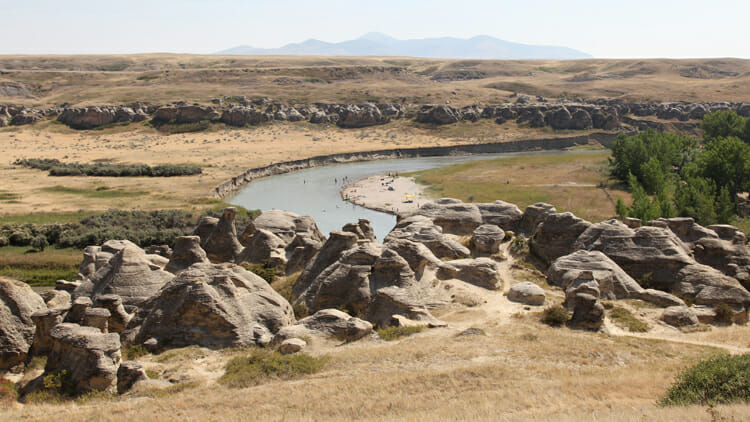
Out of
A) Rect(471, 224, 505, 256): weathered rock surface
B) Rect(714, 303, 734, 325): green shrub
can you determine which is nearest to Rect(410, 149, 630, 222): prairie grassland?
Rect(471, 224, 505, 256): weathered rock surface

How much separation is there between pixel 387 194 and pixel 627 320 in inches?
2114

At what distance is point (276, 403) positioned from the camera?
52.3 feet

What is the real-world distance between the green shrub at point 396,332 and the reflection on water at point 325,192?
105 feet

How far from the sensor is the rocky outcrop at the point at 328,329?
67.5 ft

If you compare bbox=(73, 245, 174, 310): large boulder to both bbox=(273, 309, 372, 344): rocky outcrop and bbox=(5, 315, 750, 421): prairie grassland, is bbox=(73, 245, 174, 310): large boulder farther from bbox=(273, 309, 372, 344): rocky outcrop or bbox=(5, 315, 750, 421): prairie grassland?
bbox=(273, 309, 372, 344): rocky outcrop

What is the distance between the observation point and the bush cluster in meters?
81.4

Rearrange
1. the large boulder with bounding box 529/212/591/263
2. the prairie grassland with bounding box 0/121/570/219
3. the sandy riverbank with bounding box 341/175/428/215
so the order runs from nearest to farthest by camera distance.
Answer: the large boulder with bounding box 529/212/591/263 → the prairie grassland with bounding box 0/121/570/219 → the sandy riverbank with bounding box 341/175/428/215

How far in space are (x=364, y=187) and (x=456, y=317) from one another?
59.1 meters

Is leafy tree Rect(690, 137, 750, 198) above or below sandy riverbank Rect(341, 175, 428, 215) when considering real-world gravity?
above

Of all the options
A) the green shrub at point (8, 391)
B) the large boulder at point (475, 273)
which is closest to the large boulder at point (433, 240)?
the large boulder at point (475, 273)

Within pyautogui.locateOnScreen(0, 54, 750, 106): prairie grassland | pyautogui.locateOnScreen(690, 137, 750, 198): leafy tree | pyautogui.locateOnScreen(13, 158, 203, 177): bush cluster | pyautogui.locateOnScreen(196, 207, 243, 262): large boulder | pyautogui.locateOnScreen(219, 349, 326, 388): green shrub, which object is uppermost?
pyautogui.locateOnScreen(0, 54, 750, 106): prairie grassland

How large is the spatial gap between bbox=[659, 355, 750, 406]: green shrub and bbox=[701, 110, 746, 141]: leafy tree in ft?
296

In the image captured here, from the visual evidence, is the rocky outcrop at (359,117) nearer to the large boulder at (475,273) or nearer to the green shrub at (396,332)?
the large boulder at (475,273)

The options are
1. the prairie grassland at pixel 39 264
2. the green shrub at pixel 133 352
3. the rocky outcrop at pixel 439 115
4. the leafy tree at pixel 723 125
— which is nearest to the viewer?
the green shrub at pixel 133 352
